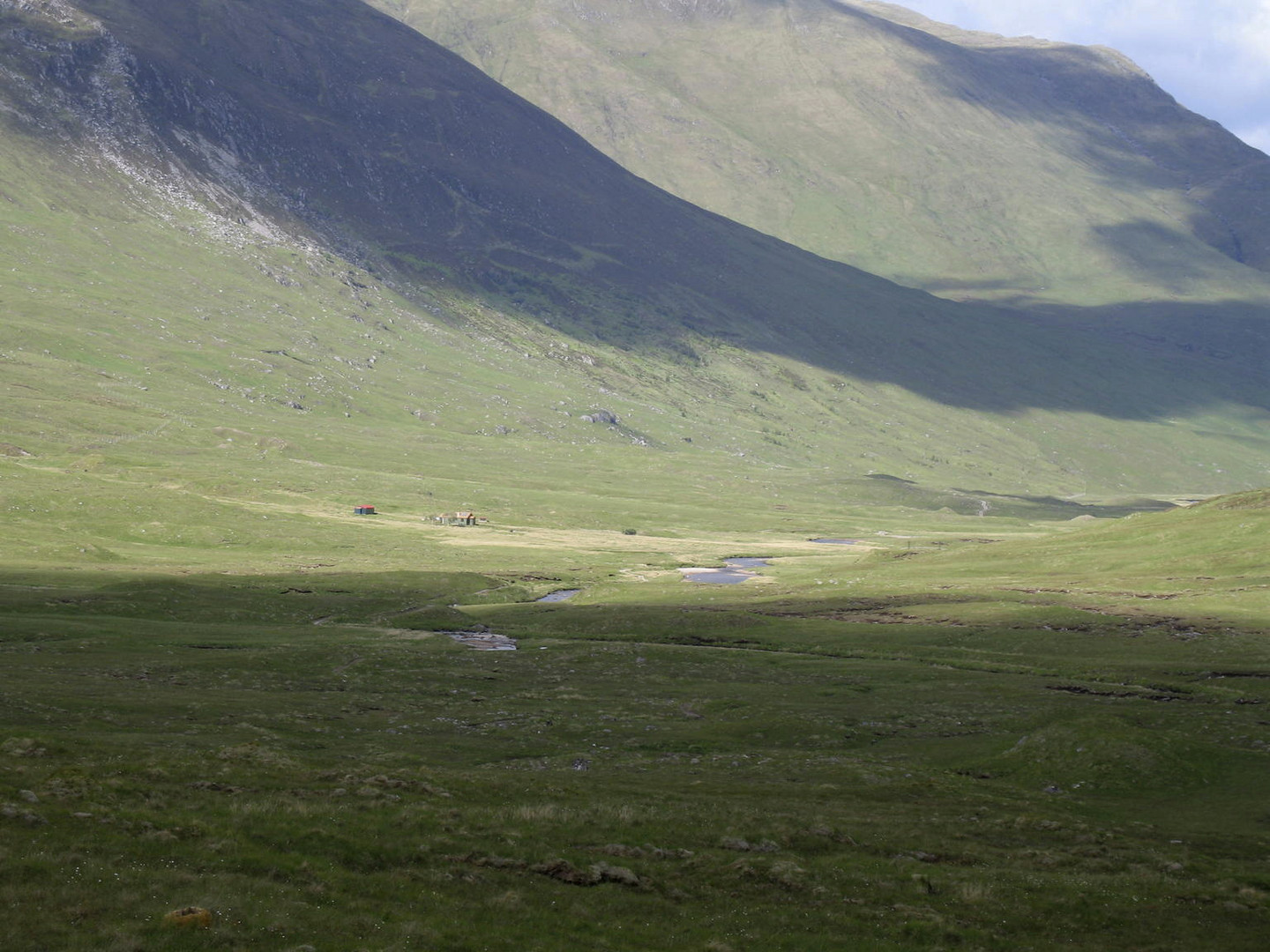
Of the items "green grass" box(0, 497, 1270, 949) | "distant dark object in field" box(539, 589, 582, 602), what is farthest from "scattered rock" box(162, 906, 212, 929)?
"distant dark object in field" box(539, 589, 582, 602)

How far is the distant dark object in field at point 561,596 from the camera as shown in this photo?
127775 millimetres

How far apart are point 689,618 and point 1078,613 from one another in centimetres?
3613

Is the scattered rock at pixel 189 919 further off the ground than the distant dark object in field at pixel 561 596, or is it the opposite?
the distant dark object in field at pixel 561 596

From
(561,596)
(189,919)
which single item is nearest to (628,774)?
(189,919)

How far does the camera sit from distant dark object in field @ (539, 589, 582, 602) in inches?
5031

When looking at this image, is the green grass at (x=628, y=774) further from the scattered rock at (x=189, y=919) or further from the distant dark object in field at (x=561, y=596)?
the distant dark object in field at (x=561, y=596)

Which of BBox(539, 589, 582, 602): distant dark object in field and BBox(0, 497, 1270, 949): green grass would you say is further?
BBox(539, 589, 582, 602): distant dark object in field

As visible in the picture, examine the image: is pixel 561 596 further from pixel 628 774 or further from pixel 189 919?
pixel 189 919

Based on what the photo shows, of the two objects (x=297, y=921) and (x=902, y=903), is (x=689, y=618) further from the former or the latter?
(x=297, y=921)

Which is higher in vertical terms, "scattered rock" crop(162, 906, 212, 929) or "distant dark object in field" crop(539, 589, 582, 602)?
"distant dark object in field" crop(539, 589, 582, 602)

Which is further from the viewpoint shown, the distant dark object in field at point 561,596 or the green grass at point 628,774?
the distant dark object in field at point 561,596

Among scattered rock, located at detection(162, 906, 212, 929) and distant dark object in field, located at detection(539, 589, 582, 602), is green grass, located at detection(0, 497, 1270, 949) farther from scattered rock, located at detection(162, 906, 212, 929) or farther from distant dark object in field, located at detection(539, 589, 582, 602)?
distant dark object in field, located at detection(539, 589, 582, 602)

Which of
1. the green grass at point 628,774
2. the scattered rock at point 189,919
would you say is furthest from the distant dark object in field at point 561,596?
the scattered rock at point 189,919

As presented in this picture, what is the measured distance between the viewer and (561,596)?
13188 cm
